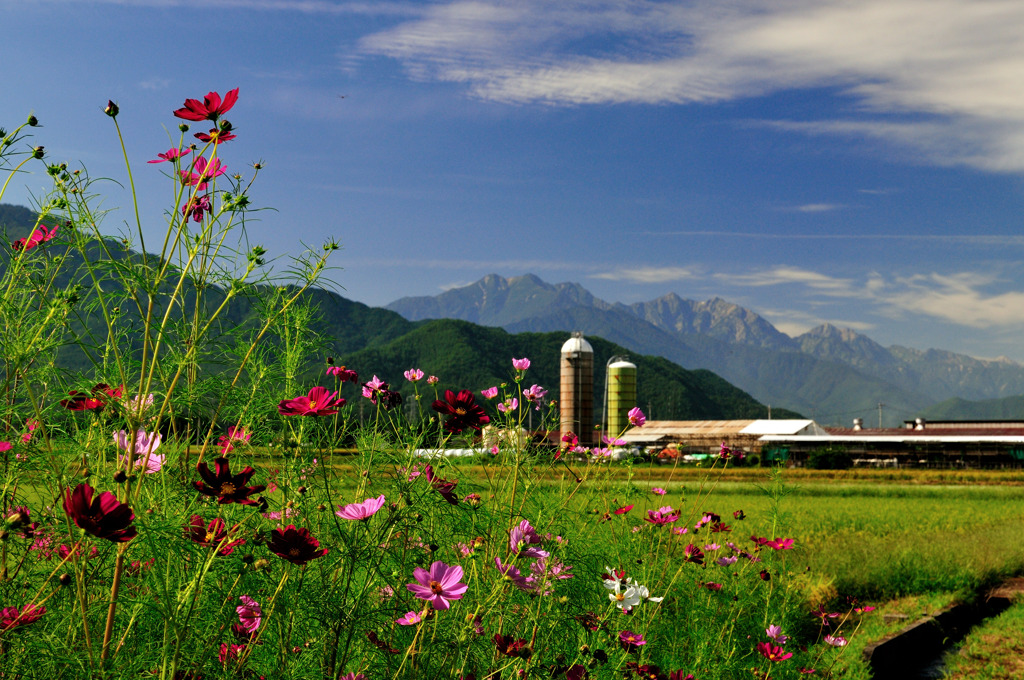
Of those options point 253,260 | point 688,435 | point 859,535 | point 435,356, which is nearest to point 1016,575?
point 859,535

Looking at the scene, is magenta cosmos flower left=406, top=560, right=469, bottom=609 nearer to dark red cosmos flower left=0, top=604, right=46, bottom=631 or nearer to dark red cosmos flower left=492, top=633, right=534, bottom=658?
dark red cosmos flower left=492, top=633, right=534, bottom=658

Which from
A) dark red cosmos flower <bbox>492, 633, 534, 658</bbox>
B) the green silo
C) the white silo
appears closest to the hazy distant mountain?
the green silo

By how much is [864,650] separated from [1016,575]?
4.31m

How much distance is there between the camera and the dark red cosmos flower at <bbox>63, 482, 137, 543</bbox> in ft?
3.75

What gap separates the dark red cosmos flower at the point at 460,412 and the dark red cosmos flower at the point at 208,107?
0.84 meters

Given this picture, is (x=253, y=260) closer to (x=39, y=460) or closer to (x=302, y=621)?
(x=39, y=460)

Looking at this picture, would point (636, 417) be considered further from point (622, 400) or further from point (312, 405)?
point (622, 400)

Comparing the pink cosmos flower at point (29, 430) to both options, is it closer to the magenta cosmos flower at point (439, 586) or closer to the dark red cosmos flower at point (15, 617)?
the dark red cosmos flower at point (15, 617)

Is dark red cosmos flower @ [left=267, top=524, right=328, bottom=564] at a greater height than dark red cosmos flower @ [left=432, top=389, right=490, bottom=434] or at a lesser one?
lesser

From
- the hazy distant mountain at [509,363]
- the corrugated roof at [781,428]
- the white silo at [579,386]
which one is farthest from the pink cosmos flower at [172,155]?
the hazy distant mountain at [509,363]

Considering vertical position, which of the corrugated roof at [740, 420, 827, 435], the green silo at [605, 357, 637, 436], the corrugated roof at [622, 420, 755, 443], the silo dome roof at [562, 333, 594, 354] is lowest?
the corrugated roof at [622, 420, 755, 443]

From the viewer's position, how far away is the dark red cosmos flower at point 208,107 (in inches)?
58.4

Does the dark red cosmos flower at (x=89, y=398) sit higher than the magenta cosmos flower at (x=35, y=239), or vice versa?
the magenta cosmos flower at (x=35, y=239)

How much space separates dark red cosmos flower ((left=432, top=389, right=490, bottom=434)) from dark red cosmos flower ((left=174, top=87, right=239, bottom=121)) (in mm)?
839
